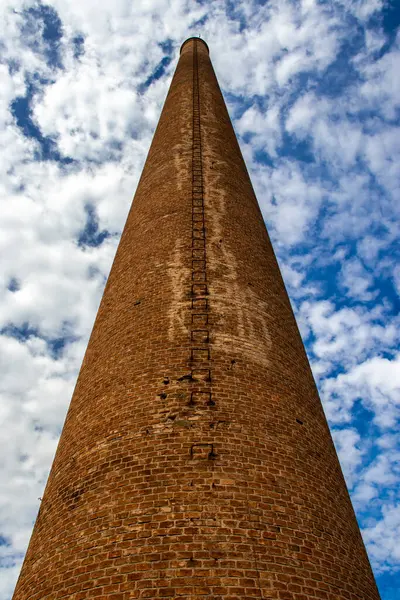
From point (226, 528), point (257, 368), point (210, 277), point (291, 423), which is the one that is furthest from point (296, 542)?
point (210, 277)

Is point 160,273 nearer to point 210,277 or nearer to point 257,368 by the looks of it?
point 210,277

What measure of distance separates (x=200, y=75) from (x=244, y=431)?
1145 cm

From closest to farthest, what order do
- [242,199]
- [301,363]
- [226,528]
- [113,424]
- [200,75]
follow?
[226,528], [113,424], [301,363], [242,199], [200,75]

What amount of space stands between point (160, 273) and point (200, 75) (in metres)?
8.81

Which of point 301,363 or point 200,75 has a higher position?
point 200,75

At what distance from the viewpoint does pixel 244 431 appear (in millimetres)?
5340

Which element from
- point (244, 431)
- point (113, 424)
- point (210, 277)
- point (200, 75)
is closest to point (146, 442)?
point (113, 424)

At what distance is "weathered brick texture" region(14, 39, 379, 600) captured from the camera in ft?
14.2

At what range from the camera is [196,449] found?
5047mm

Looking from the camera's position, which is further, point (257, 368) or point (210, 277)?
point (210, 277)

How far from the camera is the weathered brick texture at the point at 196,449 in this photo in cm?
432


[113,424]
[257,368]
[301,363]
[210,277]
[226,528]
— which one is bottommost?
[226,528]

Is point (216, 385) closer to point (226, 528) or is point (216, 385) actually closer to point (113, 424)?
point (113, 424)

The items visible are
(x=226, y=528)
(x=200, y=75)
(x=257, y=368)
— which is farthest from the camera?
(x=200, y=75)
